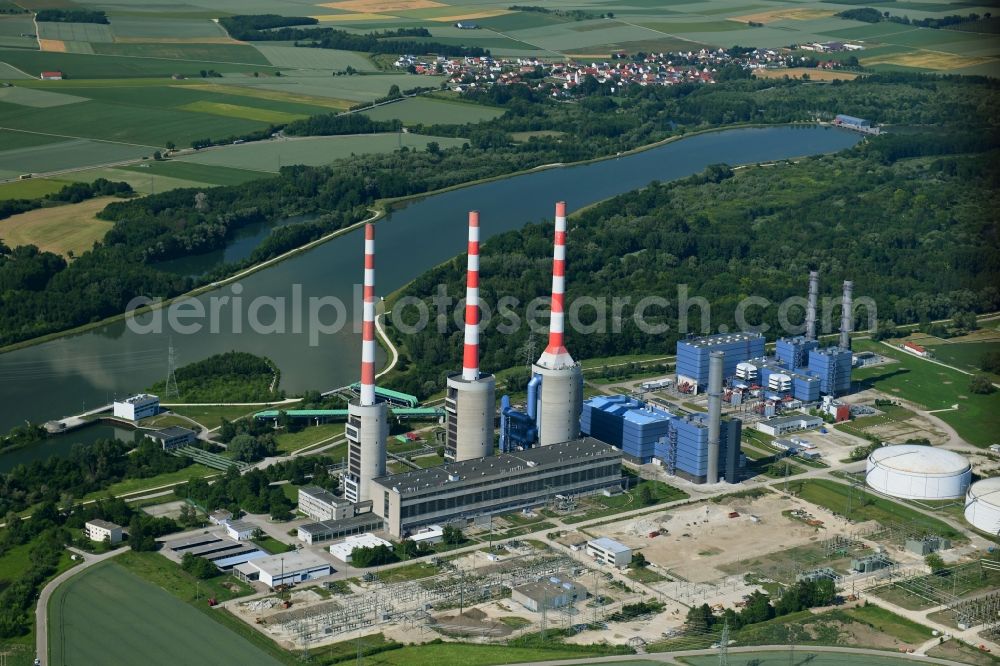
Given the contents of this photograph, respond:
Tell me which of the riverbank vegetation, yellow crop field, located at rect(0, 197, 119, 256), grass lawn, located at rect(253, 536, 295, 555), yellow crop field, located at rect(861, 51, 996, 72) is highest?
yellow crop field, located at rect(861, 51, 996, 72)

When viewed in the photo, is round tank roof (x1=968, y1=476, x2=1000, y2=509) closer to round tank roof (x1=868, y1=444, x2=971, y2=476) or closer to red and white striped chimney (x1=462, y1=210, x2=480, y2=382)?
round tank roof (x1=868, y1=444, x2=971, y2=476)

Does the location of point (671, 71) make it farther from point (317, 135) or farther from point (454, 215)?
point (454, 215)

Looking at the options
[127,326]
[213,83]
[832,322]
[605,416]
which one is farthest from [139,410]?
[213,83]

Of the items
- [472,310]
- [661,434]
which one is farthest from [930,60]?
[472,310]

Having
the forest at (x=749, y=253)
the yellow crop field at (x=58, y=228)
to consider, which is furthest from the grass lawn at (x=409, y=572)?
the yellow crop field at (x=58, y=228)

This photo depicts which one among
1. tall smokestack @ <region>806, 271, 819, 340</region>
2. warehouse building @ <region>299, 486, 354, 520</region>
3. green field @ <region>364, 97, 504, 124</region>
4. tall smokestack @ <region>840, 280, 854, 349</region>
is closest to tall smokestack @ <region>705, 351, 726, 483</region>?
warehouse building @ <region>299, 486, 354, 520</region>

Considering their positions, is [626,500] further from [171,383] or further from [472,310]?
[171,383]

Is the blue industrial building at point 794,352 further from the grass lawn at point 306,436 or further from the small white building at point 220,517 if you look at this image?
the small white building at point 220,517
